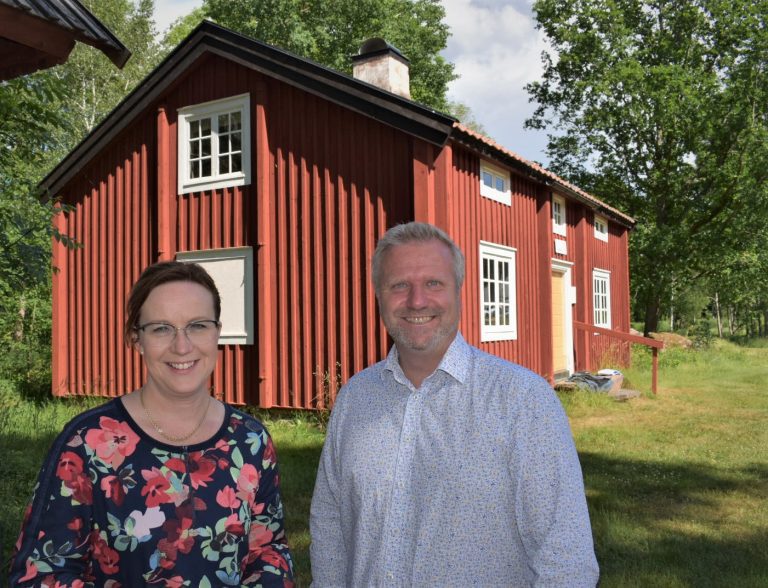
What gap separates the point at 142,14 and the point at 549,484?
3367cm

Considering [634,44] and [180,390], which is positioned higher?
[634,44]

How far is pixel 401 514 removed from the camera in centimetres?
211

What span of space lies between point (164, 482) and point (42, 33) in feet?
8.55

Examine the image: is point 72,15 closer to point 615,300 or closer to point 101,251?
point 101,251

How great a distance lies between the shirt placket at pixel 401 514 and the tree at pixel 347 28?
27.3 metres

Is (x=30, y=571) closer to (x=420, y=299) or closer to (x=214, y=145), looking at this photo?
(x=420, y=299)

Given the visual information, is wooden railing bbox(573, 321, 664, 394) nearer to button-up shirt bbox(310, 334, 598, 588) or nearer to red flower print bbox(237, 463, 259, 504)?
button-up shirt bbox(310, 334, 598, 588)

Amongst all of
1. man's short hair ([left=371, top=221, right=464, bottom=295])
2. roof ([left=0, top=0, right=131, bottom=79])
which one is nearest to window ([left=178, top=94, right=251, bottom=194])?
roof ([left=0, top=0, right=131, bottom=79])

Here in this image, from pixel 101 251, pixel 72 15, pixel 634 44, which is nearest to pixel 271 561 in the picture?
pixel 72 15

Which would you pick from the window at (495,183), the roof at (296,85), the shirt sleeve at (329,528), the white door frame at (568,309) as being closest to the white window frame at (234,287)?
the roof at (296,85)

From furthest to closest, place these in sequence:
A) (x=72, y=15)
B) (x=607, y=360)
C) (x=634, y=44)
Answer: (x=634, y=44)
(x=607, y=360)
(x=72, y=15)

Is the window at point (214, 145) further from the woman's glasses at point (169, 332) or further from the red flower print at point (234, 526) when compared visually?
the red flower print at point (234, 526)

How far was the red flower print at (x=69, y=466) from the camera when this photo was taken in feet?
6.36

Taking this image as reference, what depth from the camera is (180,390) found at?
2154 millimetres
